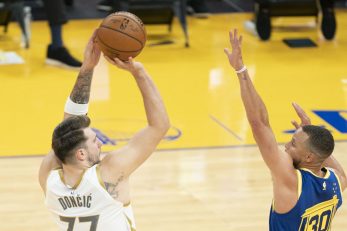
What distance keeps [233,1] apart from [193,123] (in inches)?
221

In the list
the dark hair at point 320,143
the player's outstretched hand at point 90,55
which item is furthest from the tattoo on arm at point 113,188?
the dark hair at point 320,143

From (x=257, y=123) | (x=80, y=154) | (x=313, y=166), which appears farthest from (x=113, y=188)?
(x=313, y=166)

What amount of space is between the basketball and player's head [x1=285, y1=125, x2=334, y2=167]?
108 centimetres

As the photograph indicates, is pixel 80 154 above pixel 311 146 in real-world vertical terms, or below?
above

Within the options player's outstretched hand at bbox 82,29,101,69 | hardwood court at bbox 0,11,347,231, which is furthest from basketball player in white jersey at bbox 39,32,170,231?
hardwood court at bbox 0,11,347,231

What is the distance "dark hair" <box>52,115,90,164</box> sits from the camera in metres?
3.91

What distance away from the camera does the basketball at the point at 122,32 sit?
470 centimetres

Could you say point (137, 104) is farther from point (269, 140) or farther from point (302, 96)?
point (269, 140)

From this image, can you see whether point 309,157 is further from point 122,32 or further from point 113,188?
point 122,32

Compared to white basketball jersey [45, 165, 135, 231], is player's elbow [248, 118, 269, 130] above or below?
above

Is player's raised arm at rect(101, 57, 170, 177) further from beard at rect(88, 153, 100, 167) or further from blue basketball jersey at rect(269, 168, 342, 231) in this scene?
blue basketball jersey at rect(269, 168, 342, 231)

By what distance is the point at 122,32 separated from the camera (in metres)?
4.76

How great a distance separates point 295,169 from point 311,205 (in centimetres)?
21

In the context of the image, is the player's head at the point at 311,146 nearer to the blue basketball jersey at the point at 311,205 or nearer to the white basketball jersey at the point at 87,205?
the blue basketball jersey at the point at 311,205
